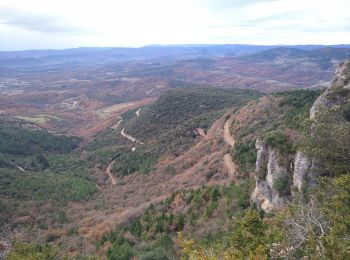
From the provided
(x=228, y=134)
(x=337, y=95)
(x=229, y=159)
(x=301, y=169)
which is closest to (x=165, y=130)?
(x=228, y=134)

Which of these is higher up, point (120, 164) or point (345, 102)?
point (345, 102)

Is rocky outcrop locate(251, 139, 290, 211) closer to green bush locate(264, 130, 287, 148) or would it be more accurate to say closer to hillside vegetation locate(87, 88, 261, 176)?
green bush locate(264, 130, 287, 148)

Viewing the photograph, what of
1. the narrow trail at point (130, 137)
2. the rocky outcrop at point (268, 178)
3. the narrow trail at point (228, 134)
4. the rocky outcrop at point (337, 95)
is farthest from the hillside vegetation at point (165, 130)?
the rocky outcrop at point (337, 95)

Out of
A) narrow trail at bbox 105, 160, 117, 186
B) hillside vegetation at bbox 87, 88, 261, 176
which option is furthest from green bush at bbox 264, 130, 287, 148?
narrow trail at bbox 105, 160, 117, 186

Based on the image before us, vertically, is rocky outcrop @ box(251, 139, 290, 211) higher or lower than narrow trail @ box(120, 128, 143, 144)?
higher

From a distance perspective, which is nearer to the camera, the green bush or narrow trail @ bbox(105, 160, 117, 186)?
the green bush

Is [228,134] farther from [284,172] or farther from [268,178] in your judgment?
[284,172]

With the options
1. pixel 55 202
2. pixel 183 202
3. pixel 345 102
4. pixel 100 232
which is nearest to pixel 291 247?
pixel 345 102

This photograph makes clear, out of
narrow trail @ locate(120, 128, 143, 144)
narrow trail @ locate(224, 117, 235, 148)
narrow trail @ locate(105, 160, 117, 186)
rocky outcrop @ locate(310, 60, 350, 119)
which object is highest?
rocky outcrop @ locate(310, 60, 350, 119)

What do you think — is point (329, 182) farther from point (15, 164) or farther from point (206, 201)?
point (15, 164)
